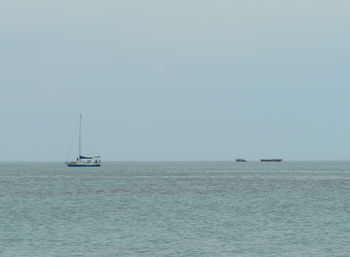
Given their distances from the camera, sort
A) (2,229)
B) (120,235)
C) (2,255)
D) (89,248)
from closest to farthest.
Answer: (2,255)
(89,248)
(120,235)
(2,229)

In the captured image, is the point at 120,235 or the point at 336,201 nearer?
the point at 120,235

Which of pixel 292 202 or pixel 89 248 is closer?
pixel 89 248

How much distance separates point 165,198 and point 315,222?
1068 inches

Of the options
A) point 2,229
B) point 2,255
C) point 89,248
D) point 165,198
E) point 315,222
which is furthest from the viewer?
point 165,198

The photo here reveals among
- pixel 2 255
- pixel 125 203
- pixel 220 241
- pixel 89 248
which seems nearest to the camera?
pixel 2 255

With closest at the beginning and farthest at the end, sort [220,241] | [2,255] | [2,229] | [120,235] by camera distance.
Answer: [2,255] → [220,241] → [120,235] → [2,229]

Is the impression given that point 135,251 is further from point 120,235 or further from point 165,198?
point 165,198

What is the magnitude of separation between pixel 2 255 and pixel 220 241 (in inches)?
550

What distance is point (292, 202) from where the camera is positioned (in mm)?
63781

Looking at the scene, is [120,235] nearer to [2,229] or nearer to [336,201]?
[2,229]

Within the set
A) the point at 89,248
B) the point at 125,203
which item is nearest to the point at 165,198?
the point at 125,203

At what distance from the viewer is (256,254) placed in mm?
31000

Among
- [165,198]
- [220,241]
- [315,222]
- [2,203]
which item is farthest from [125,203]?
[220,241]

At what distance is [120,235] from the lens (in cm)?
3809
